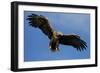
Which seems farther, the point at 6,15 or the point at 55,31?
the point at 55,31

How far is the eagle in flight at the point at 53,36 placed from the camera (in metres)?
1.52

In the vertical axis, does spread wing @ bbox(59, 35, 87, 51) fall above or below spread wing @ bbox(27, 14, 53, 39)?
below

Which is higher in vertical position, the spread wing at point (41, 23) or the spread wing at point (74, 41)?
the spread wing at point (41, 23)

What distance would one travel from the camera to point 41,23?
154cm

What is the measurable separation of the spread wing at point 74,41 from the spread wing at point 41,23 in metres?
0.09

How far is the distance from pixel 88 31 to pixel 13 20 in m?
0.50

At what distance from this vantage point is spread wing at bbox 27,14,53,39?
1515 mm

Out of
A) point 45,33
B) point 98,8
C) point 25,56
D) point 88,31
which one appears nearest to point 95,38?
point 88,31

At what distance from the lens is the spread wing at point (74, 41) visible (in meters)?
1.60

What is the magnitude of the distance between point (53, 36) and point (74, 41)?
0.15m

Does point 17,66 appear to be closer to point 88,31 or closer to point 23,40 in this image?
point 23,40

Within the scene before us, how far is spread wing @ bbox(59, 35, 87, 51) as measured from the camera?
160 cm

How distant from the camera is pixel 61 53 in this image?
5.21 feet

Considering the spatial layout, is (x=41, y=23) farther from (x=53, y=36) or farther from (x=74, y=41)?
(x=74, y=41)
